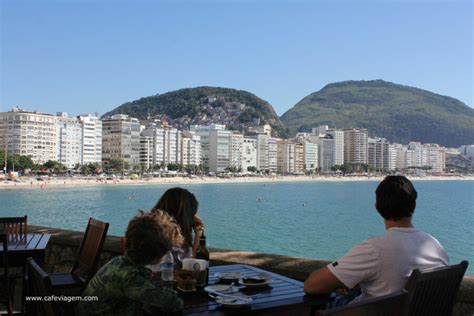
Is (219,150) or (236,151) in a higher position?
(219,150)

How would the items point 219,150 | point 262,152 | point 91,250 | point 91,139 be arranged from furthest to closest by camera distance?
point 262,152 → point 219,150 → point 91,139 → point 91,250

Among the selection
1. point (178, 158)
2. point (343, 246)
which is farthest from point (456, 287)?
Result: point (178, 158)

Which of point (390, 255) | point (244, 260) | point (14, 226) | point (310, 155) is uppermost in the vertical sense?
point (310, 155)

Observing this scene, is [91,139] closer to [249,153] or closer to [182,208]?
[249,153]

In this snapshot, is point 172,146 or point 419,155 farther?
point 419,155

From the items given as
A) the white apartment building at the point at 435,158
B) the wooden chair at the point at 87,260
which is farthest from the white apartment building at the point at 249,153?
the wooden chair at the point at 87,260

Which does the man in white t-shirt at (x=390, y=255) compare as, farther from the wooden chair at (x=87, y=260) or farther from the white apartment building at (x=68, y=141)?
the white apartment building at (x=68, y=141)

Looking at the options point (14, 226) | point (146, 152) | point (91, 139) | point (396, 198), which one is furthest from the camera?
point (146, 152)

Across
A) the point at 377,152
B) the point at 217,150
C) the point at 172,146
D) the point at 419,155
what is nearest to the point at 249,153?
the point at 217,150
